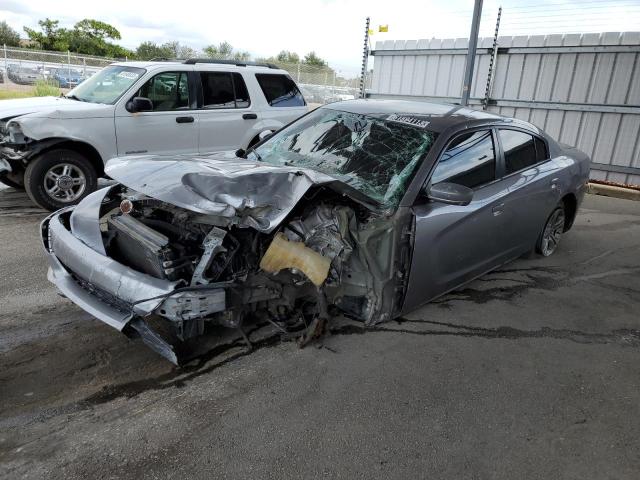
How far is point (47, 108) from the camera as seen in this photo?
248 inches

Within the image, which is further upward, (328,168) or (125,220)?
(328,168)

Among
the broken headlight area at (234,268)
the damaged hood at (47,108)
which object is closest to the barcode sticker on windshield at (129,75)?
the damaged hood at (47,108)

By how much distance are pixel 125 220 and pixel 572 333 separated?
3.49m

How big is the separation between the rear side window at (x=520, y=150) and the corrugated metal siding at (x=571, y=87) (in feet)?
17.8

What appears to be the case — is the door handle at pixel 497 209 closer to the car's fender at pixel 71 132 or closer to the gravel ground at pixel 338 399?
the gravel ground at pixel 338 399

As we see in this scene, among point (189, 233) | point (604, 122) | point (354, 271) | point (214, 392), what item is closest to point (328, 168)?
point (354, 271)

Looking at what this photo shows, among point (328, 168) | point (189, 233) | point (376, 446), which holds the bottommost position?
point (376, 446)

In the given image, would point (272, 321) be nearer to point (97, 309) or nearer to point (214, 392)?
point (214, 392)

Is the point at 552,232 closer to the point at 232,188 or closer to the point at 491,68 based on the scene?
the point at 232,188

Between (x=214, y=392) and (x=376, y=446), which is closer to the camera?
(x=376, y=446)

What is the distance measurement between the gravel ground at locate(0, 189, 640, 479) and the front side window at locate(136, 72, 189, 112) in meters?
3.41

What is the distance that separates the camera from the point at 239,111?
7.67 meters

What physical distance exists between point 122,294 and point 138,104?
4.43m

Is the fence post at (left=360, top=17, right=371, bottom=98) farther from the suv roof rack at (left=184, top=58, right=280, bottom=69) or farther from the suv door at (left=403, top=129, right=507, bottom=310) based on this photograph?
the suv door at (left=403, top=129, right=507, bottom=310)
